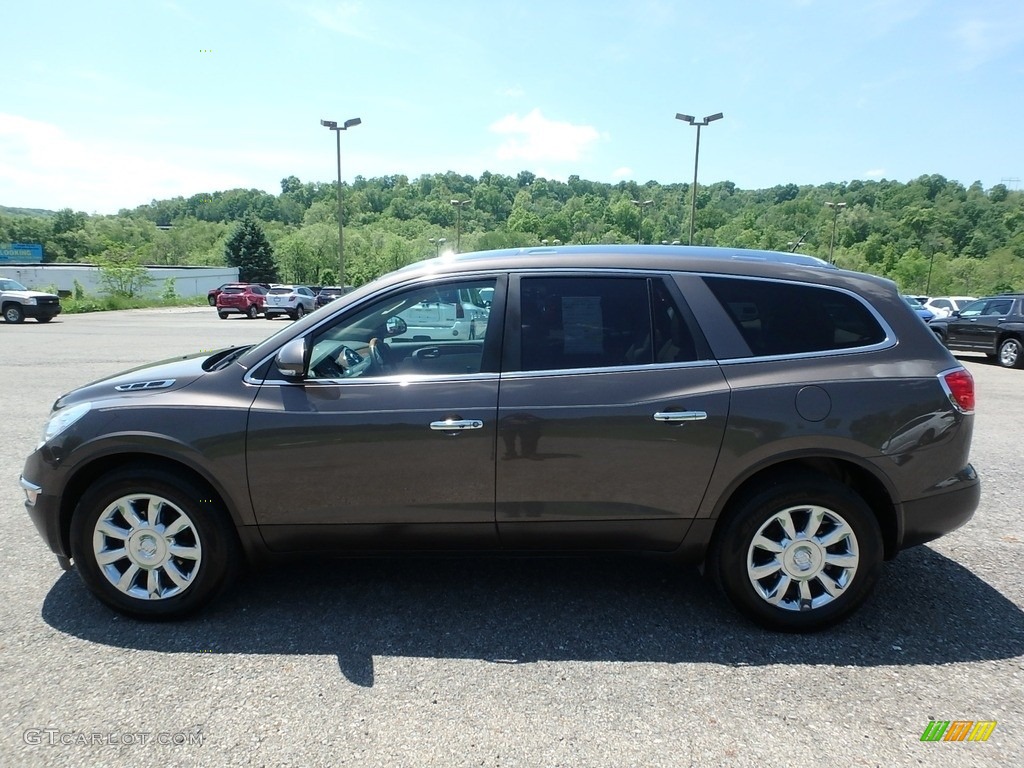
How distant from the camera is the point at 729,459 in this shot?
300 cm

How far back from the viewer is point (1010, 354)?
49.3ft

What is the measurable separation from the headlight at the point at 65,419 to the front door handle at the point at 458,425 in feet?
5.65

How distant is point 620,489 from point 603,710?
36.8 inches

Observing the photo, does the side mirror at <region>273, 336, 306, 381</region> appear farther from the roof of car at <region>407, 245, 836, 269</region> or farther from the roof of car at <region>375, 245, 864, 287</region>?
the roof of car at <region>407, 245, 836, 269</region>

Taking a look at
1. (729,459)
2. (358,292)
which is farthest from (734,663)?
(358,292)

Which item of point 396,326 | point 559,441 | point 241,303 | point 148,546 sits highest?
point 396,326

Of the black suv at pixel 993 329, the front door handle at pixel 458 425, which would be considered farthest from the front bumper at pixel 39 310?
the black suv at pixel 993 329

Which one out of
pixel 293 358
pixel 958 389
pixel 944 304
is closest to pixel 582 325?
pixel 293 358

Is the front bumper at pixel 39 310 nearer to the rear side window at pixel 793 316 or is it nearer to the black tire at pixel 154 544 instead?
the black tire at pixel 154 544

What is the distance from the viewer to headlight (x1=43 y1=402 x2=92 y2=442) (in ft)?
10.3

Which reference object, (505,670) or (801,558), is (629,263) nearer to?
(801,558)

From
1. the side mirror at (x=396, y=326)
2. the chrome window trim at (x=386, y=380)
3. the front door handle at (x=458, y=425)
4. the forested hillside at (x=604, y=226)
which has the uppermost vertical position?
the forested hillside at (x=604, y=226)

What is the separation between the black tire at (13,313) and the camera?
2422 centimetres

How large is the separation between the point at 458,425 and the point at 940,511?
2341 millimetres
